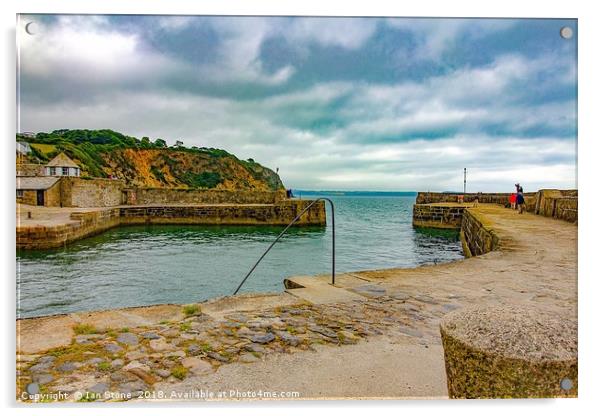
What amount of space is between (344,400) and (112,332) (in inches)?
83.7

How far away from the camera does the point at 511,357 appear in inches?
85.8

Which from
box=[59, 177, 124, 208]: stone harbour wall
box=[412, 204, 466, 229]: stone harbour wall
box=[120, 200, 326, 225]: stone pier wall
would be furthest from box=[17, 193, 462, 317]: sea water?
box=[59, 177, 124, 208]: stone harbour wall

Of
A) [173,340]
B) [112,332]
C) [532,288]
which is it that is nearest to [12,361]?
[112,332]

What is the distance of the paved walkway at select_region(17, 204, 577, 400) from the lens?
302cm

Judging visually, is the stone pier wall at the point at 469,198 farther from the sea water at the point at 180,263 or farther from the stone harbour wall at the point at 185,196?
the stone harbour wall at the point at 185,196

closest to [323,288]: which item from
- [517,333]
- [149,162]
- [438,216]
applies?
[517,333]

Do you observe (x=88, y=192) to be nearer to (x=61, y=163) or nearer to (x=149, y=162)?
(x=61, y=163)

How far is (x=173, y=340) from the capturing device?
12.0 ft

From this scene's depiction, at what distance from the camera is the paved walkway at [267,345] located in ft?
9.92

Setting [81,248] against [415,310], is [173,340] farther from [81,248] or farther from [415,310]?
[81,248]

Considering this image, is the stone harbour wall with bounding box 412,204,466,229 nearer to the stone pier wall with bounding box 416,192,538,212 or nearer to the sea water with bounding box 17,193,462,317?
the sea water with bounding box 17,193,462,317

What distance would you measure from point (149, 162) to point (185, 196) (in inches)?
1165

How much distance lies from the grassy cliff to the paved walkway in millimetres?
37927

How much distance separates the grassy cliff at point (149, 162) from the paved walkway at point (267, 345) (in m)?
37.9
